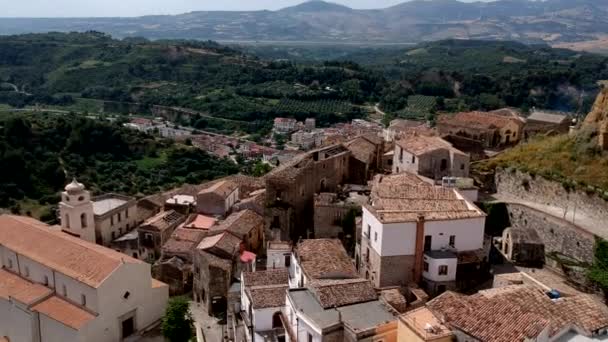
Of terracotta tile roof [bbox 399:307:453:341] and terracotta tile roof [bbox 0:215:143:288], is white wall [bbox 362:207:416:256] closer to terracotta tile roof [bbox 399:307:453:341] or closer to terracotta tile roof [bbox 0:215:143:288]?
terracotta tile roof [bbox 399:307:453:341]

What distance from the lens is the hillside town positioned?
666 inches

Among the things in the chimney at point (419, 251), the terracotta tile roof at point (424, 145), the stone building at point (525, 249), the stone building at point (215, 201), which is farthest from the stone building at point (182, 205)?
the stone building at point (525, 249)

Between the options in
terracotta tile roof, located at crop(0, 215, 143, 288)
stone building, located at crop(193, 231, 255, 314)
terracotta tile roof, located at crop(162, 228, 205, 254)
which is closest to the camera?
terracotta tile roof, located at crop(0, 215, 143, 288)

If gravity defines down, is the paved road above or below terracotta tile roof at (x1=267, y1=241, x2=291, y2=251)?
above

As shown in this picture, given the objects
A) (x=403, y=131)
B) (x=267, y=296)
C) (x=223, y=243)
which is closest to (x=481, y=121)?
(x=403, y=131)

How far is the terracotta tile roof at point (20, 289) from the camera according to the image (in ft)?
76.7

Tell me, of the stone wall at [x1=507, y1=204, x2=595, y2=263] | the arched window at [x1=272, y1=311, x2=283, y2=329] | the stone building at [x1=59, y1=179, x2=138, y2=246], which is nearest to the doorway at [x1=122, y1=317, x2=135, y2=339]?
the stone building at [x1=59, y1=179, x2=138, y2=246]

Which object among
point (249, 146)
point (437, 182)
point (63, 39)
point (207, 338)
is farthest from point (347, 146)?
point (63, 39)

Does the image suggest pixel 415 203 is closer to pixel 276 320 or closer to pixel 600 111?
pixel 276 320

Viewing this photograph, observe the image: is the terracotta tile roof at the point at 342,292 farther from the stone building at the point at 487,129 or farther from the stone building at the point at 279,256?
the stone building at the point at 487,129

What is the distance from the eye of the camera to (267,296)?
20.8 m

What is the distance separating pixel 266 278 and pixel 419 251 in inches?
245

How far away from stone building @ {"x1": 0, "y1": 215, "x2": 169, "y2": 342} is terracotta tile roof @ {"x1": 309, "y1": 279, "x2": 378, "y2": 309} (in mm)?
8673

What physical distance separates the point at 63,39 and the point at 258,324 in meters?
150
